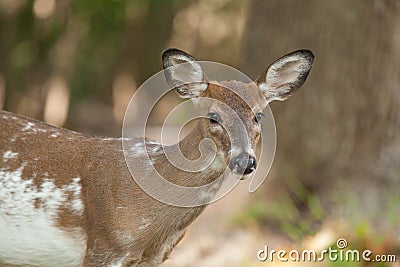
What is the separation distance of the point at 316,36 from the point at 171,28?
1438cm

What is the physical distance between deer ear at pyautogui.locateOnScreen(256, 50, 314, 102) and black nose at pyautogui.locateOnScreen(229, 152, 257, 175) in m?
0.86

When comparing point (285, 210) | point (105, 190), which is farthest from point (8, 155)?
point (285, 210)

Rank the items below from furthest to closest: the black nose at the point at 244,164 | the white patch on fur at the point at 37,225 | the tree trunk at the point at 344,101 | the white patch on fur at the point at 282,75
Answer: the tree trunk at the point at 344,101 → the white patch on fur at the point at 282,75 → the white patch on fur at the point at 37,225 → the black nose at the point at 244,164

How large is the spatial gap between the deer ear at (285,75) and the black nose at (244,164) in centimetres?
86

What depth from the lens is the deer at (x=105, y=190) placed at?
6.20m

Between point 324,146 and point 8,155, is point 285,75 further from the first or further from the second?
point 324,146

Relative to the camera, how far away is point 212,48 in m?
32.5

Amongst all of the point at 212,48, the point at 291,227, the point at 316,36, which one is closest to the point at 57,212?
the point at 291,227

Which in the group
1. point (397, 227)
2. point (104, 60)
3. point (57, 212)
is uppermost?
point (104, 60)

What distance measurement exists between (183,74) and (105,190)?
0.92 meters

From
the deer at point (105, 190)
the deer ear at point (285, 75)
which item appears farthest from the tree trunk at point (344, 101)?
the deer at point (105, 190)

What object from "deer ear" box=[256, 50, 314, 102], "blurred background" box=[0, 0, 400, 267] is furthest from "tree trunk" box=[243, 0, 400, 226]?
"deer ear" box=[256, 50, 314, 102]

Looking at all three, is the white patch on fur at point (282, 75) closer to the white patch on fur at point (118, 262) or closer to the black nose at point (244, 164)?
the black nose at point (244, 164)

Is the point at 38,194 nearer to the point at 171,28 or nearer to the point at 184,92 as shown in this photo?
the point at 184,92
